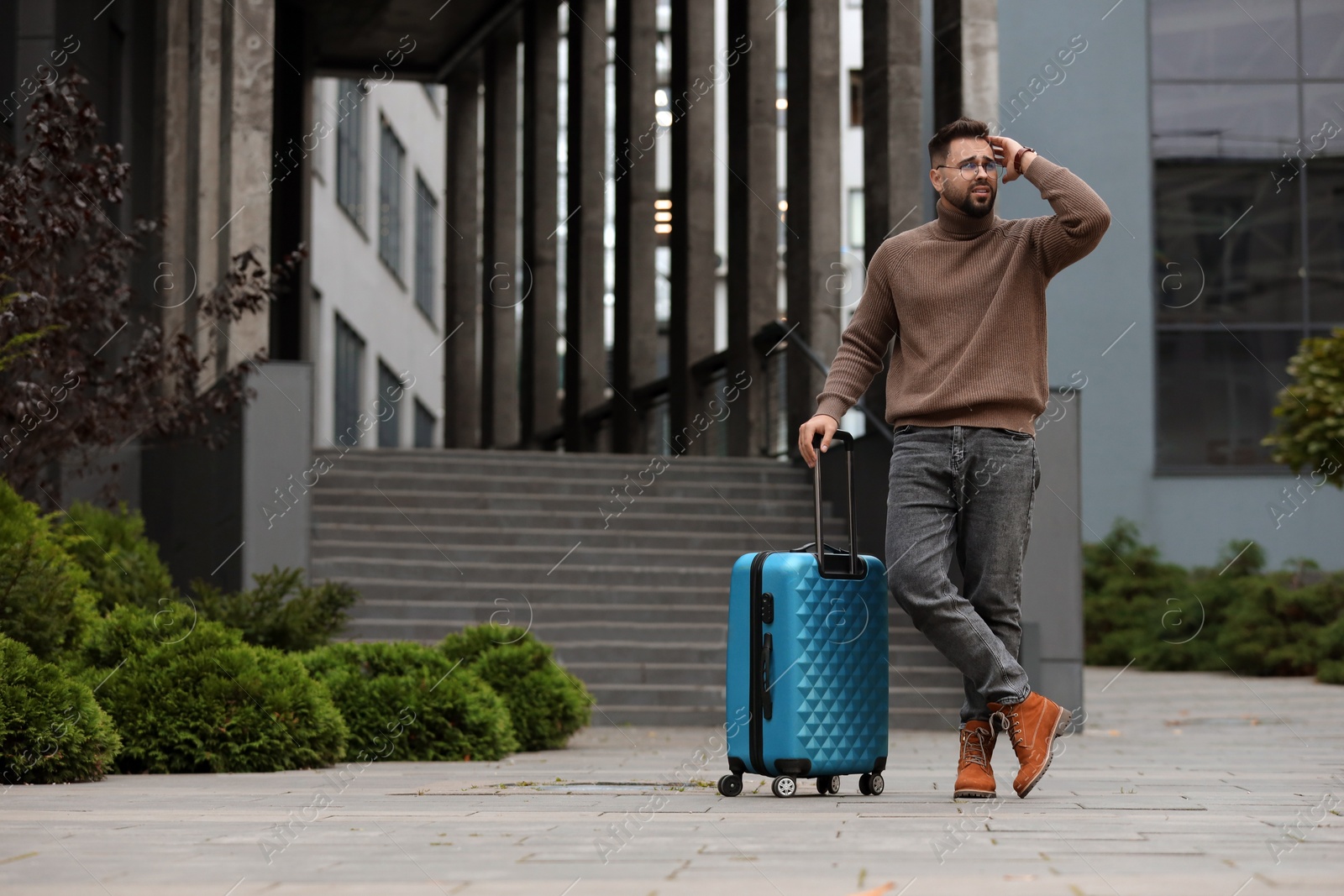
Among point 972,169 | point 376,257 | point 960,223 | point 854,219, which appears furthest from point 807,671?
point 854,219

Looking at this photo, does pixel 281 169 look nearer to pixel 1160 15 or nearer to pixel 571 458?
pixel 571 458

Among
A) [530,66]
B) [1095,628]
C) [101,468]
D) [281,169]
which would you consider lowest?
[1095,628]

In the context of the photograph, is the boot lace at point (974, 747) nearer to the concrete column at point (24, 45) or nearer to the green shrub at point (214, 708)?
the green shrub at point (214, 708)

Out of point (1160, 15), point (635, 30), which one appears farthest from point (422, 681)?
point (1160, 15)

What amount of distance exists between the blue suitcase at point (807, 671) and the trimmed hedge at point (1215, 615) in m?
11.5

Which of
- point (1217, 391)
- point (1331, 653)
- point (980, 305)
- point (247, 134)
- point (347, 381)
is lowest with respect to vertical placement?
point (1331, 653)

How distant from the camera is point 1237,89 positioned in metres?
27.0

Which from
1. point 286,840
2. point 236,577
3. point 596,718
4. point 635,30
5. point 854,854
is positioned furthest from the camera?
point 635,30

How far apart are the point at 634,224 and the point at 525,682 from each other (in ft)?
47.7

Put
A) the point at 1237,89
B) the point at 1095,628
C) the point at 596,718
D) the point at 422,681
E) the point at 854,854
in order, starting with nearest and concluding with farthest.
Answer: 1. the point at 854,854
2. the point at 422,681
3. the point at 596,718
4. the point at 1095,628
5. the point at 1237,89

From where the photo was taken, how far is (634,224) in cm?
2273

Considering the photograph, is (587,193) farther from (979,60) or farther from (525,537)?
(979,60)

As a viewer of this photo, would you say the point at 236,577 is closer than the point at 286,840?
No

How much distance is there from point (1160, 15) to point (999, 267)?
2327cm
